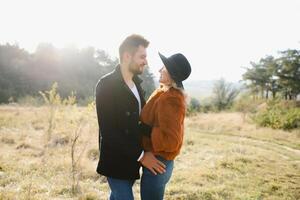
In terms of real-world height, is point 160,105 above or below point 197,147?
above

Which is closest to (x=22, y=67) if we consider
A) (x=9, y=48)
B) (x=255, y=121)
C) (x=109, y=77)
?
(x=9, y=48)

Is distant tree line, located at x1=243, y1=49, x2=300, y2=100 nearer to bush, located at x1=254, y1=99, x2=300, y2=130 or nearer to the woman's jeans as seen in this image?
bush, located at x1=254, y1=99, x2=300, y2=130

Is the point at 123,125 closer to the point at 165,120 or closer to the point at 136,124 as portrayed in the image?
the point at 136,124

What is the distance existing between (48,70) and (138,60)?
39564mm

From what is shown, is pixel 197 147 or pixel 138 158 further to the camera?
pixel 197 147

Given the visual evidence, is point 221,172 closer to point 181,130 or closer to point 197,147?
point 197,147

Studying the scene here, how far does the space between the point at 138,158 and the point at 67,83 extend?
3799 centimetres

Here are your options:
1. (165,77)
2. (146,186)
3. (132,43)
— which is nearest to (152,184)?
(146,186)

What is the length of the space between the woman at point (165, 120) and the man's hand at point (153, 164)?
0.19 ft

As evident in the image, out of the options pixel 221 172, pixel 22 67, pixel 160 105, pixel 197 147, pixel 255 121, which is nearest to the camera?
pixel 160 105

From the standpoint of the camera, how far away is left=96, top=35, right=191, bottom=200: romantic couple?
2.94 meters

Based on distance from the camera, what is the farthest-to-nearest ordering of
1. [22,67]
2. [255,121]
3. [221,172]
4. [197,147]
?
[22,67], [255,121], [197,147], [221,172]

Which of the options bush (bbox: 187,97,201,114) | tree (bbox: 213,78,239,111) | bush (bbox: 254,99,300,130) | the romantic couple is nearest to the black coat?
the romantic couple

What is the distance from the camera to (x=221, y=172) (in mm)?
8703
